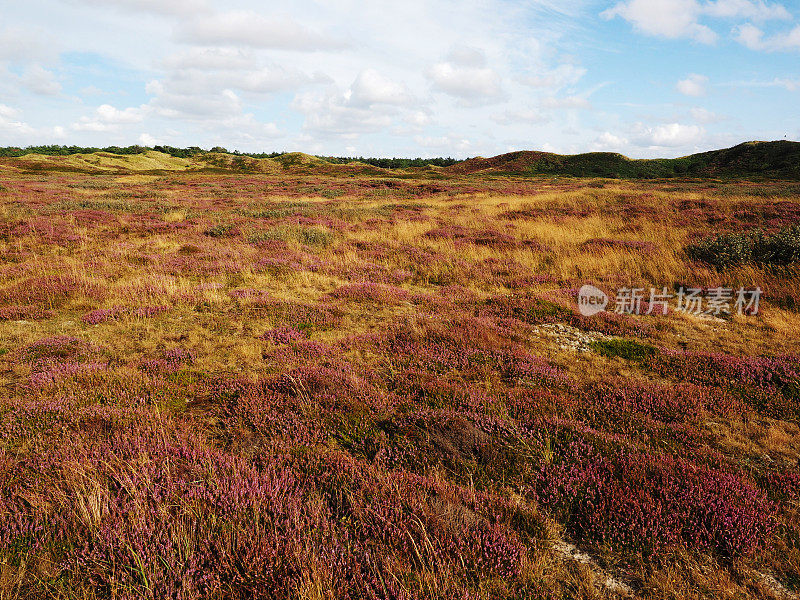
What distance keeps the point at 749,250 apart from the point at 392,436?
44.3 feet

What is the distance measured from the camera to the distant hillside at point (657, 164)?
72625 mm

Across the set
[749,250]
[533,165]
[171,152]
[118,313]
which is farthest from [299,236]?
[171,152]

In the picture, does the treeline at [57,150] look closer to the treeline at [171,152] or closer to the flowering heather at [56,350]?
the treeline at [171,152]

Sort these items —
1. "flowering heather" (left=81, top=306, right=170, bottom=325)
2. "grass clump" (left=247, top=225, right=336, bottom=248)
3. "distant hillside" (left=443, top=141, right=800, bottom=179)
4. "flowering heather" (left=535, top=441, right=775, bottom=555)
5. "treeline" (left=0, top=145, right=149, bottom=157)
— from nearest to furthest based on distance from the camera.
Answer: "flowering heather" (left=535, top=441, right=775, bottom=555)
"flowering heather" (left=81, top=306, right=170, bottom=325)
"grass clump" (left=247, top=225, right=336, bottom=248)
"distant hillside" (left=443, top=141, right=800, bottom=179)
"treeline" (left=0, top=145, right=149, bottom=157)

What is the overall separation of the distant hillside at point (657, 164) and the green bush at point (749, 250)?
71249 mm

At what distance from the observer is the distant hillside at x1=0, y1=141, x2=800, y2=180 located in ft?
248

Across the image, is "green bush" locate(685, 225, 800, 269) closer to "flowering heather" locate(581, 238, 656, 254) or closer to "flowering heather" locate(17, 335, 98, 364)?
"flowering heather" locate(581, 238, 656, 254)

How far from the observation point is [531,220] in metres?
21.4

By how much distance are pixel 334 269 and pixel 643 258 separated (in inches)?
403

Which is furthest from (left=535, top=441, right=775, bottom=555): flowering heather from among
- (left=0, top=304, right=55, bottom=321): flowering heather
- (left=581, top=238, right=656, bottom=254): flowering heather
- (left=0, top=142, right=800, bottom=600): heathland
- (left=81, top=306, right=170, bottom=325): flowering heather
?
(left=581, top=238, right=656, bottom=254): flowering heather

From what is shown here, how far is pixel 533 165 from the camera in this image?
9700 centimetres

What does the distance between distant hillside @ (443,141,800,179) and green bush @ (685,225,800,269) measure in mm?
71249

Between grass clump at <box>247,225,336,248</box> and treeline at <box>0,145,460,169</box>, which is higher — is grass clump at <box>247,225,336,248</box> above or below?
below

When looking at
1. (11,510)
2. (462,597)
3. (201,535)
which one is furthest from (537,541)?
(11,510)
